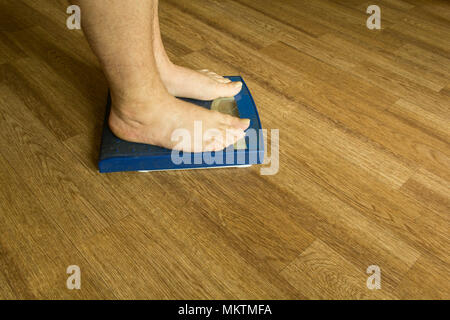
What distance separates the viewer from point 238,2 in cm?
160

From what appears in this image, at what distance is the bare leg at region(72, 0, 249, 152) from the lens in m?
0.62

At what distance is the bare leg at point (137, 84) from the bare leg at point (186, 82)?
0.10 m

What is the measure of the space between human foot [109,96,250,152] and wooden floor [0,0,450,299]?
79mm

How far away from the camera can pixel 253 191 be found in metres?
0.80

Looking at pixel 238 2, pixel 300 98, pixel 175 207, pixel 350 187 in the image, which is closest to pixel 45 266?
pixel 175 207
